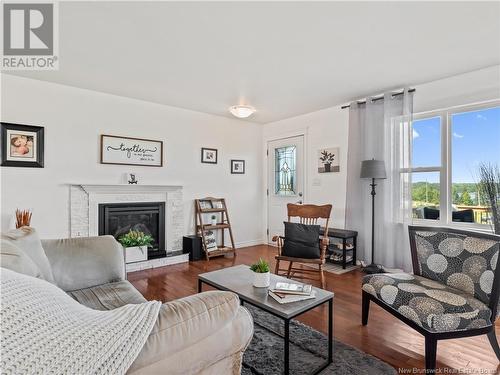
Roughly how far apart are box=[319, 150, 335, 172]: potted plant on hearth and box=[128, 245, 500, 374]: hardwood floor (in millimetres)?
1710

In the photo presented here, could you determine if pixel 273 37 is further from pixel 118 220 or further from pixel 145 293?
pixel 118 220

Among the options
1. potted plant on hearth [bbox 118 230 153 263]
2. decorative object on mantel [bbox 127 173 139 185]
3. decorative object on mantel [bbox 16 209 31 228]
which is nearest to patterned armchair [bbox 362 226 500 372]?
potted plant on hearth [bbox 118 230 153 263]

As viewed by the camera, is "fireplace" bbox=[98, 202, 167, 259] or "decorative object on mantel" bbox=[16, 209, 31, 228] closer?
"decorative object on mantel" bbox=[16, 209, 31, 228]

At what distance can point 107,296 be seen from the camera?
1785 millimetres

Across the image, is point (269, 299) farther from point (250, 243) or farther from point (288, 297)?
point (250, 243)

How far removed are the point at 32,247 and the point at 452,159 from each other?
13.6 feet

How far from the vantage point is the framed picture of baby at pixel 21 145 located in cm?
320

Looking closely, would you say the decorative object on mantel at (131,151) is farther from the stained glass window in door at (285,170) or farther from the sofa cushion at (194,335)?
the sofa cushion at (194,335)

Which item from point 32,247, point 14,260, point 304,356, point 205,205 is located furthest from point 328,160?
point 14,260

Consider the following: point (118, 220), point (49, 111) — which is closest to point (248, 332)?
point (118, 220)

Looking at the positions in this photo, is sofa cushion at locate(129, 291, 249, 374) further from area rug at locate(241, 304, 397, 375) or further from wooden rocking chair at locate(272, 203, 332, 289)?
wooden rocking chair at locate(272, 203, 332, 289)

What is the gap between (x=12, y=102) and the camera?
3225 millimetres

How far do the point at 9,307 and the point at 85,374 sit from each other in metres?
0.26

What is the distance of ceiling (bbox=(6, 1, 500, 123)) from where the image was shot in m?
2.06
